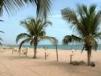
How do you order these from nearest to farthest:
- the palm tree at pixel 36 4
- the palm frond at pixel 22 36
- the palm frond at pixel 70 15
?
1. the palm tree at pixel 36 4
2. the palm frond at pixel 70 15
3. the palm frond at pixel 22 36

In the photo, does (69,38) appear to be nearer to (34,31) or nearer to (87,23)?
(87,23)

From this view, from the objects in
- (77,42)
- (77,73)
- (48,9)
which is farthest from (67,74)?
(48,9)

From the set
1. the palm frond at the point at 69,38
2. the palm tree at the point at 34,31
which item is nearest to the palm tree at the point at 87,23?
the palm frond at the point at 69,38

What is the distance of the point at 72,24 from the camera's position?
56.4ft

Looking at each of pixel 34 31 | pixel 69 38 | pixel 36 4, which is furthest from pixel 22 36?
pixel 36 4

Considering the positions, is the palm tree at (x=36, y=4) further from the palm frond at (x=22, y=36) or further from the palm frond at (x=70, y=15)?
the palm frond at (x=22, y=36)

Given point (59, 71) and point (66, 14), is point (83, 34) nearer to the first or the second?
point (66, 14)

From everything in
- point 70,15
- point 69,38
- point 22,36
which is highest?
point 70,15

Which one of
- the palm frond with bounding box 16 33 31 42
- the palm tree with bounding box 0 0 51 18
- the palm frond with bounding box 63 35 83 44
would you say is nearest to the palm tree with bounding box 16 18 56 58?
the palm frond with bounding box 16 33 31 42

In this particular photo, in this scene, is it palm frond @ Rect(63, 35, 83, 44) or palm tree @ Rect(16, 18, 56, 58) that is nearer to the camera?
palm frond @ Rect(63, 35, 83, 44)

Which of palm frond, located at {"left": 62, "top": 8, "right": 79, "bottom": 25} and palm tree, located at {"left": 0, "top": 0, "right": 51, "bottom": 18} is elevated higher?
palm frond, located at {"left": 62, "top": 8, "right": 79, "bottom": 25}

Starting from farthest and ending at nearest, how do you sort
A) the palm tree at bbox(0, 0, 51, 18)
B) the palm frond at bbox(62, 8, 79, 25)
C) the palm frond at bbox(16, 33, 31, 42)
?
the palm frond at bbox(16, 33, 31, 42), the palm frond at bbox(62, 8, 79, 25), the palm tree at bbox(0, 0, 51, 18)

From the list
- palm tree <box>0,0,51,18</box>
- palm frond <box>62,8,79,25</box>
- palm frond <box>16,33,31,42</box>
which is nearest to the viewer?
palm tree <box>0,0,51,18</box>

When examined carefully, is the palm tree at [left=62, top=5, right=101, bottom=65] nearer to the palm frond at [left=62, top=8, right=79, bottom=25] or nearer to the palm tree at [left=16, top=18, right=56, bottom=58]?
the palm frond at [left=62, top=8, right=79, bottom=25]
